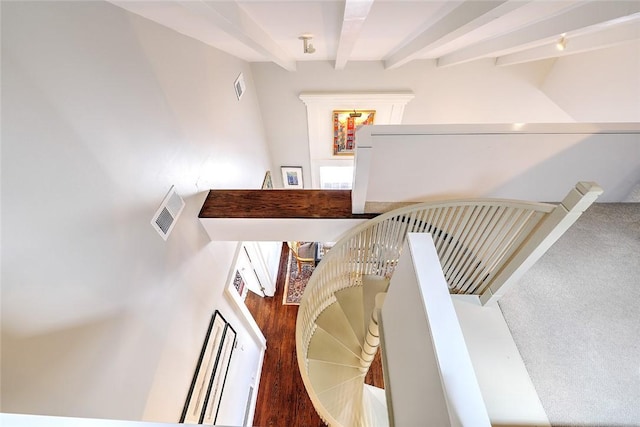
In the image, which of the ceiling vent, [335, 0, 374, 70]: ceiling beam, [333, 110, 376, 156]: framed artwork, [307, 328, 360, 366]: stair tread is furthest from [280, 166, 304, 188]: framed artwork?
the ceiling vent

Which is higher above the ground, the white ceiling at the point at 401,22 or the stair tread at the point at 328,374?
the white ceiling at the point at 401,22

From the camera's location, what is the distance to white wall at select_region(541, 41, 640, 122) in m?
2.41

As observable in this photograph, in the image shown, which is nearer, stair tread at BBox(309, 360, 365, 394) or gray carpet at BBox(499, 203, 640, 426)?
gray carpet at BBox(499, 203, 640, 426)

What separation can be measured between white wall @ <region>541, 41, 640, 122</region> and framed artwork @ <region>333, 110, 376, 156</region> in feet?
7.62

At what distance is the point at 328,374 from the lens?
9.02ft

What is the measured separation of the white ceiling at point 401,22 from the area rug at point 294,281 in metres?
3.29

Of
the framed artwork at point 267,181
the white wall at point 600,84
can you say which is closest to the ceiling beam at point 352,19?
the framed artwork at point 267,181

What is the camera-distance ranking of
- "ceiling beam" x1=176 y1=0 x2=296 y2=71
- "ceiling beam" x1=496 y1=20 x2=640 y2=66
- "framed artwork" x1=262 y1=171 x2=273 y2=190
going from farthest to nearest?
"framed artwork" x1=262 y1=171 x2=273 y2=190 → "ceiling beam" x1=496 y1=20 x2=640 y2=66 → "ceiling beam" x1=176 y1=0 x2=296 y2=71

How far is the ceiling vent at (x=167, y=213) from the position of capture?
59.6 inches

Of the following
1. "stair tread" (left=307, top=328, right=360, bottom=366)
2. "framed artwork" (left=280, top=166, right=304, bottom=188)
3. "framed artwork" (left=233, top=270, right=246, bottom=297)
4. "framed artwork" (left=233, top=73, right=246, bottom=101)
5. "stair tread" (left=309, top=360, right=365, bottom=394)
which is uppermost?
"framed artwork" (left=280, top=166, right=304, bottom=188)

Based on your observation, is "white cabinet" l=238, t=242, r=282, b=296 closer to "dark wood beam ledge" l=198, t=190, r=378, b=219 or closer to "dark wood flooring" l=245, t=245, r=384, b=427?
"dark wood flooring" l=245, t=245, r=384, b=427

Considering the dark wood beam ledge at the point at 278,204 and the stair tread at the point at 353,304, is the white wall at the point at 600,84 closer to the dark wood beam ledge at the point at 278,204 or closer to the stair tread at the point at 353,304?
the dark wood beam ledge at the point at 278,204

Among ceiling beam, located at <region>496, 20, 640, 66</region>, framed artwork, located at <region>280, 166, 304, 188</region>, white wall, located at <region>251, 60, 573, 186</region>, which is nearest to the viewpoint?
ceiling beam, located at <region>496, 20, 640, 66</region>

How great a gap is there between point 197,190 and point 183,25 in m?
1.03
